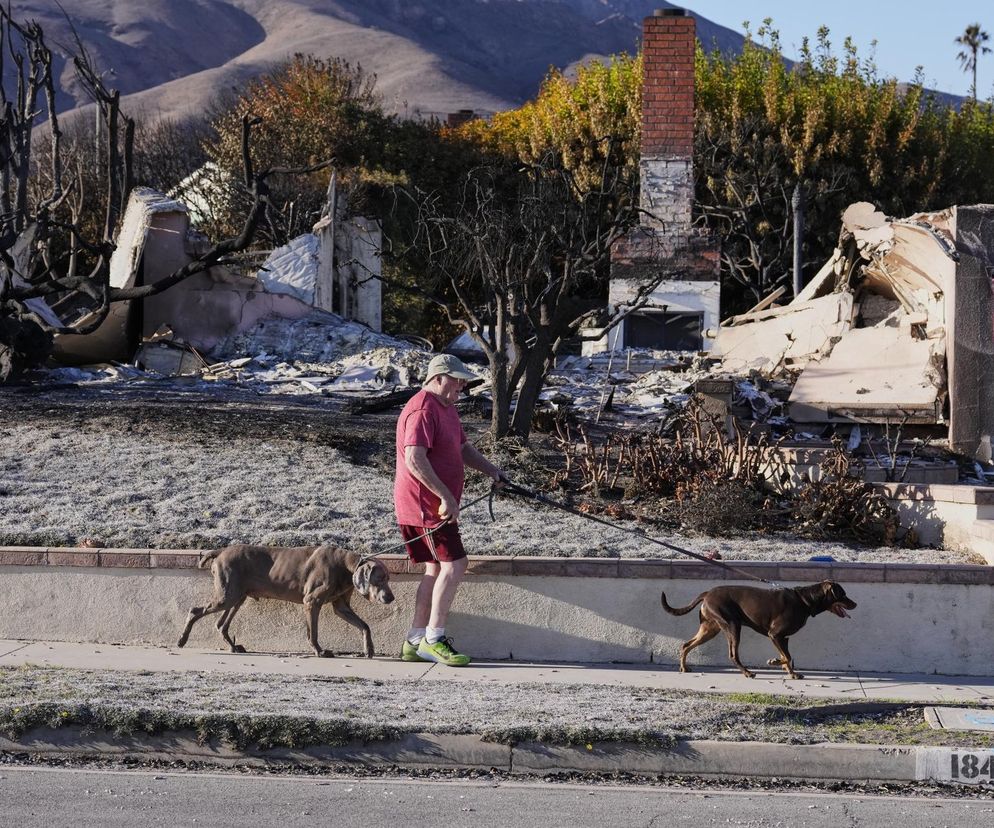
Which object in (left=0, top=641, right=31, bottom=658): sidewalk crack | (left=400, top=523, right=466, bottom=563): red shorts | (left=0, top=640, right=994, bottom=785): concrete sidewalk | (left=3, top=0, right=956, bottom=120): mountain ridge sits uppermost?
(left=3, top=0, right=956, bottom=120): mountain ridge

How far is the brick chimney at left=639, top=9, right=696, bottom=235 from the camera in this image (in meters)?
22.4

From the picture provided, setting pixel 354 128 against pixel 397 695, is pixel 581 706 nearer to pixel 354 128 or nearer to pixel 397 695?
pixel 397 695

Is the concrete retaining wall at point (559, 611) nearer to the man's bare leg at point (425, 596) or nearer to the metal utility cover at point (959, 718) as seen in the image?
the man's bare leg at point (425, 596)

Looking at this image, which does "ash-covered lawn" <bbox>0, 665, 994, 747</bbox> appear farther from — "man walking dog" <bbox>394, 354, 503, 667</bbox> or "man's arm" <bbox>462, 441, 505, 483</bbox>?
"man's arm" <bbox>462, 441, 505, 483</bbox>

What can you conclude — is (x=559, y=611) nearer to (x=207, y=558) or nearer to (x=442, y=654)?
(x=442, y=654)

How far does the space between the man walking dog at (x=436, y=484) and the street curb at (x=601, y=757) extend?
6.63 feet

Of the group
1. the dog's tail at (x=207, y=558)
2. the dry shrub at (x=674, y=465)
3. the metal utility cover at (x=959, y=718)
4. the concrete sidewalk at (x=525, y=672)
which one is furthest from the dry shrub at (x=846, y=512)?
the dog's tail at (x=207, y=558)

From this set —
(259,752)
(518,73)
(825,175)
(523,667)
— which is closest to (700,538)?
(523,667)

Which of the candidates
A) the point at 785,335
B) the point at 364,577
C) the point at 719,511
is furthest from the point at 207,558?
the point at 785,335

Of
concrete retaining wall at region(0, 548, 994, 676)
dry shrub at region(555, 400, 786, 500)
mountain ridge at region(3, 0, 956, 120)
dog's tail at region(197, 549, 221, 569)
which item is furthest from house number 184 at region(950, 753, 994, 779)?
mountain ridge at region(3, 0, 956, 120)

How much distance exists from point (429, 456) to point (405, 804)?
297 centimetres

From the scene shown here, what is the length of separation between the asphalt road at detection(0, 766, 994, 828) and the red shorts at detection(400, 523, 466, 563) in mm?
2363

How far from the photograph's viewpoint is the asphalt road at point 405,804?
5836 mm

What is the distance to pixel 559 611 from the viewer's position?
915cm
